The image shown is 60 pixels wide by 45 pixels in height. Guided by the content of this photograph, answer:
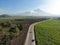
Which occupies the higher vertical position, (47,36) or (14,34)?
(14,34)

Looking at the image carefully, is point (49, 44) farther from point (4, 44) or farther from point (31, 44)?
point (4, 44)

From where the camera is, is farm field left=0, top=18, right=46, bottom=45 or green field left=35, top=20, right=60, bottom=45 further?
green field left=35, top=20, right=60, bottom=45

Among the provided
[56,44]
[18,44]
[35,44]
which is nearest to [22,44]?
[18,44]

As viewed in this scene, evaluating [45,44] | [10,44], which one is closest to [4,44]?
[10,44]

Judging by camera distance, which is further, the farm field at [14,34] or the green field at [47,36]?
the green field at [47,36]

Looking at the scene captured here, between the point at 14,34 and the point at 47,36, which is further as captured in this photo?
the point at 14,34

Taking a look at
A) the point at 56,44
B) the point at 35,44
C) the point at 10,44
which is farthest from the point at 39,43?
the point at 10,44

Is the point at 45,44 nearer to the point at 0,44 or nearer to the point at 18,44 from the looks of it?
the point at 18,44

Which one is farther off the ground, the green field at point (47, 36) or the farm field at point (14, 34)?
the farm field at point (14, 34)

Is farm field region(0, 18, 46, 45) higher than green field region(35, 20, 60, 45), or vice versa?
farm field region(0, 18, 46, 45)
